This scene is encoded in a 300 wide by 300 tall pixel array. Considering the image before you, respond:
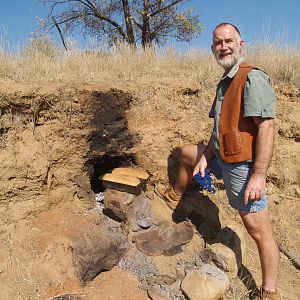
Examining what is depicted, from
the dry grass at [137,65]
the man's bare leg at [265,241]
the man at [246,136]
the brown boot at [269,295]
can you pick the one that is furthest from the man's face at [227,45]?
the brown boot at [269,295]

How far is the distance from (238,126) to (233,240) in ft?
4.82

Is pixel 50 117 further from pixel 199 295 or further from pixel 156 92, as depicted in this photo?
pixel 199 295

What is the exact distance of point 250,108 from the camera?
2557 mm

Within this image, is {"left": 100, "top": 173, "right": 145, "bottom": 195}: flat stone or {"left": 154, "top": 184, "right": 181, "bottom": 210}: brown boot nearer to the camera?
{"left": 100, "top": 173, "right": 145, "bottom": 195}: flat stone

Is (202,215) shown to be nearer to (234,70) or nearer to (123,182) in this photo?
(123,182)

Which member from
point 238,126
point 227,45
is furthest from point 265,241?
point 227,45

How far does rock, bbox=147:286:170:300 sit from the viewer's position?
306cm

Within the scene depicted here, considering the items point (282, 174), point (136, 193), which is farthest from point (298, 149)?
point (136, 193)

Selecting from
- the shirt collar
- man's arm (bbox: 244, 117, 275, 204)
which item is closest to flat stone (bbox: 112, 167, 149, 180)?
man's arm (bbox: 244, 117, 275, 204)

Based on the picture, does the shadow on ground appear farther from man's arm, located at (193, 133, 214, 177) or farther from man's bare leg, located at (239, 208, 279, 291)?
man's arm, located at (193, 133, 214, 177)

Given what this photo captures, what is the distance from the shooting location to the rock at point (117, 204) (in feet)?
12.0

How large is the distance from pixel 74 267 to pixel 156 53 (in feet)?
15.7

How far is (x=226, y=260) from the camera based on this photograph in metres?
3.37

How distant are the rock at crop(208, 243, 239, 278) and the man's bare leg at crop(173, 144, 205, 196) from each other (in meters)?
0.76
